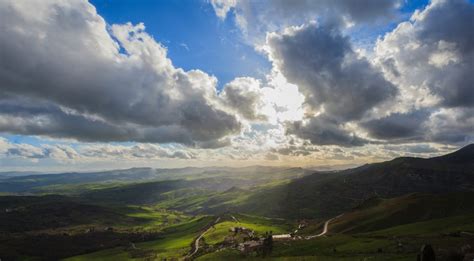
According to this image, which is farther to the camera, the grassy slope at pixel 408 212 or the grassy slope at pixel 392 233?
the grassy slope at pixel 408 212

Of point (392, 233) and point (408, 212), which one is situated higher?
point (408, 212)

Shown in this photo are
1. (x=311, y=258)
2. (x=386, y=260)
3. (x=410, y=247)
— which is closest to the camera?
(x=386, y=260)

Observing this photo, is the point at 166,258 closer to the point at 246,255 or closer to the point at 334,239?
the point at 246,255

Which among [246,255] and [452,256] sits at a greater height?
[452,256]

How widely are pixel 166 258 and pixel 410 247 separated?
130 metres

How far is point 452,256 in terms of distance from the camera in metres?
54.8

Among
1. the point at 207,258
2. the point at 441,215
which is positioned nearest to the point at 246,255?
the point at 207,258

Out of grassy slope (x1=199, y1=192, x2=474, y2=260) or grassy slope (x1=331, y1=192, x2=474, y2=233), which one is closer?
grassy slope (x1=199, y1=192, x2=474, y2=260)

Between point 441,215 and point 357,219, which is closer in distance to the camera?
point 441,215

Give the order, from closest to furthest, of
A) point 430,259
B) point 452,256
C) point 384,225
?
point 430,259 → point 452,256 → point 384,225

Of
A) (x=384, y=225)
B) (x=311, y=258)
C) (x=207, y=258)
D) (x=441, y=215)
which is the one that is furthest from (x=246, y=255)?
(x=441, y=215)

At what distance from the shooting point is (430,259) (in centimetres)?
4956

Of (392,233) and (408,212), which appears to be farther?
(408,212)

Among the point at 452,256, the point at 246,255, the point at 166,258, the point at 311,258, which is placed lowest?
the point at 166,258
